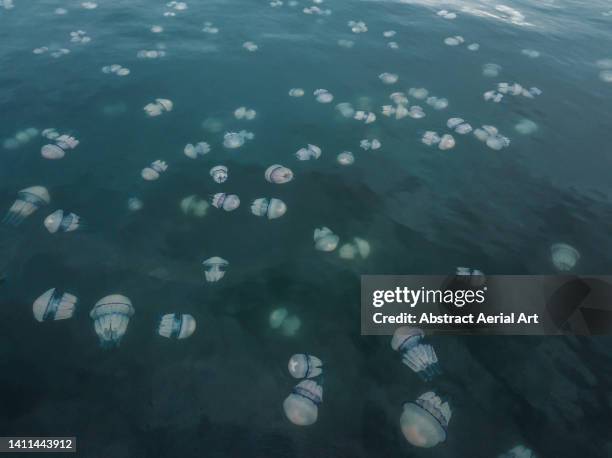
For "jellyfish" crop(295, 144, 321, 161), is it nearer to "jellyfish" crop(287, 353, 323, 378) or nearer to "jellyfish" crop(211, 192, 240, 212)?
"jellyfish" crop(211, 192, 240, 212)

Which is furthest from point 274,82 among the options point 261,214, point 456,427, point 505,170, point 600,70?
point 600,70

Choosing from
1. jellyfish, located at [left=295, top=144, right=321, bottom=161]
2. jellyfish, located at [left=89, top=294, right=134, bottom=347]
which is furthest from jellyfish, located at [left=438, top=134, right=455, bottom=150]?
jellyfish, located at [left=89, top=294, right=134, bottom=347]

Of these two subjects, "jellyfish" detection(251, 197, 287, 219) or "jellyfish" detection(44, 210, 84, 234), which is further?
"jellyfish" detection(251, 197, 287, 219)

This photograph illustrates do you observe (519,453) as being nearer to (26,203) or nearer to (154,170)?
(154,170)

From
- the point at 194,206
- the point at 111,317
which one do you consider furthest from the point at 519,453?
the point at 194,206

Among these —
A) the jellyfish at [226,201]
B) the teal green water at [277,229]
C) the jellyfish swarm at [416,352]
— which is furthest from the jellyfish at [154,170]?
the jellyfish swarm at [416,352]

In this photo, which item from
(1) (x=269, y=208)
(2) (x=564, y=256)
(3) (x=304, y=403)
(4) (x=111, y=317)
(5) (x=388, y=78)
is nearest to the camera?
(3) (x=304, y=403)

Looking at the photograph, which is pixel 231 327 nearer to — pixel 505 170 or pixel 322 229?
pixel 322 229
